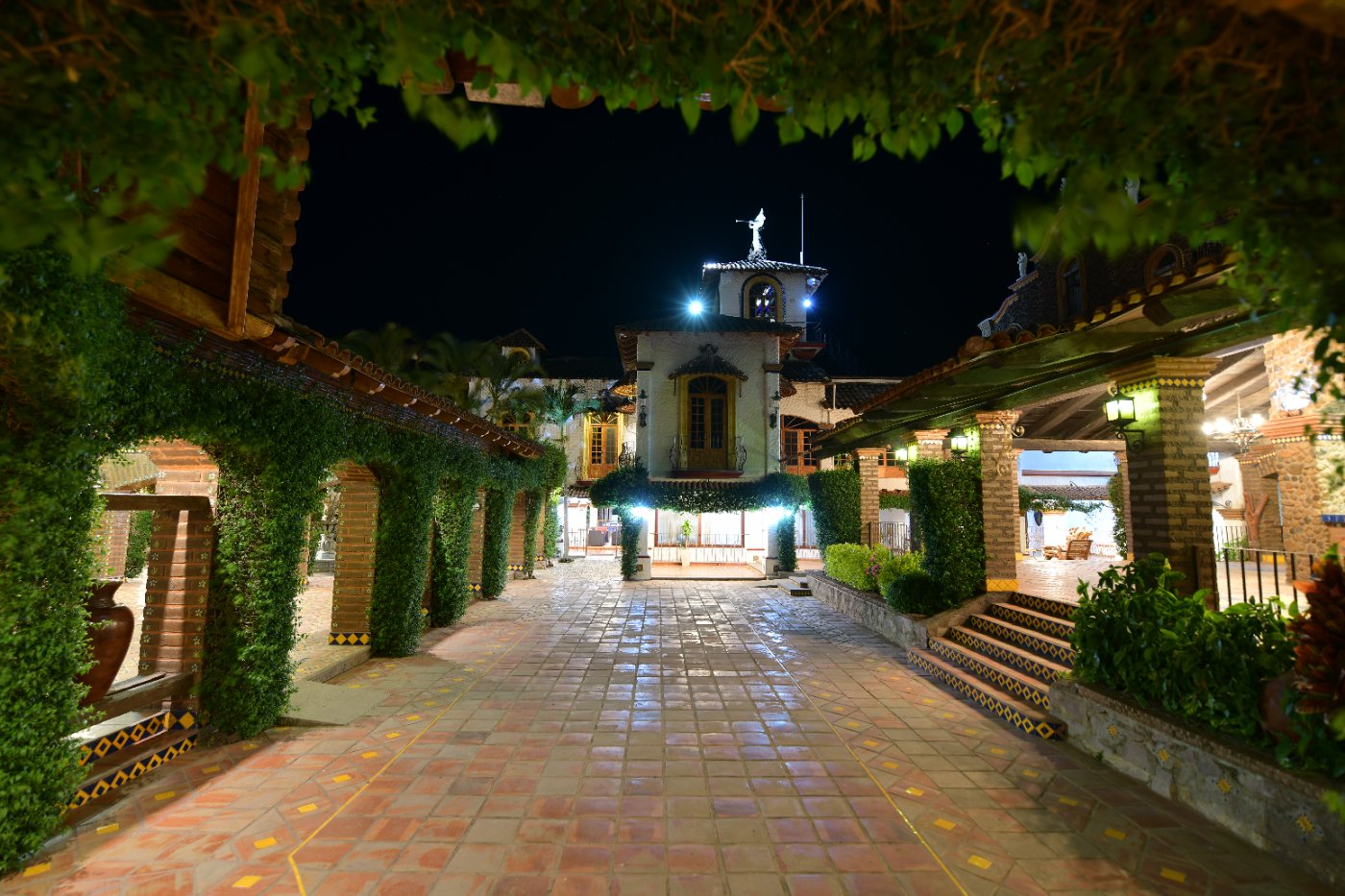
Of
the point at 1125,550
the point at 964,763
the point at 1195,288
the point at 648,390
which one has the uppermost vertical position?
the point at 648,390

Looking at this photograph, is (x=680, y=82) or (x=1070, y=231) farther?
(x=680, y=82)

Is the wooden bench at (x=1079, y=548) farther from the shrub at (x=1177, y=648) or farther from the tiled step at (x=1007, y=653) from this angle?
the shrub at (x=1177, y=648)

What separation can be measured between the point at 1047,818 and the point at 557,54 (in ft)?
17.3

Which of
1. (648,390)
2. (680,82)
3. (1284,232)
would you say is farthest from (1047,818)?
(648,390)

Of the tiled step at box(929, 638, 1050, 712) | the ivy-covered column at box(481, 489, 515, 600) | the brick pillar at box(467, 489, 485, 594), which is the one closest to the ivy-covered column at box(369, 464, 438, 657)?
the brick pillar at box(467, 489, 485, 594)

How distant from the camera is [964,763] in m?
4.84

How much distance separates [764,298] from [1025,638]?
21.3 metres

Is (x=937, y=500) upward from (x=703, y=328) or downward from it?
downward

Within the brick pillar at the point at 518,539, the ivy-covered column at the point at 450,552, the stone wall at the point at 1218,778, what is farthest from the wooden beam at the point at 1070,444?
the brick pillar at the point at 518,539

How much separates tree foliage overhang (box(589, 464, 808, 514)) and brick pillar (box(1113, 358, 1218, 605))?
12042 millimetres

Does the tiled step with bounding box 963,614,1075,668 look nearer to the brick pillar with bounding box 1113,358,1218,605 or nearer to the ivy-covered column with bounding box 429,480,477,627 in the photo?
the brick pillar with bounding box 1113,358,1218,605

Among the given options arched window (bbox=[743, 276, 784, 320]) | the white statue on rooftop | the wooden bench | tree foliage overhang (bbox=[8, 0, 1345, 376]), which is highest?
the white statue on rooftop

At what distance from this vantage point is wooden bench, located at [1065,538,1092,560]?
52.2 ft

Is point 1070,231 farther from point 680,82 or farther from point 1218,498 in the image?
point 1218,498
